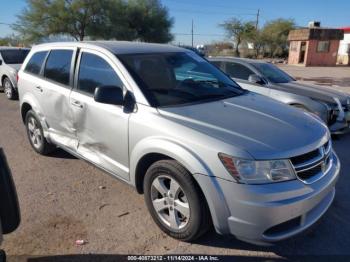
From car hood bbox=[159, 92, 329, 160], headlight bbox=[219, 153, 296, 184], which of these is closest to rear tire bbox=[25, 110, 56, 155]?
car hood bbox=[159, 92, 329, 160]

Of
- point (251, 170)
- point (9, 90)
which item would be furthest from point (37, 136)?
point (9, 90)

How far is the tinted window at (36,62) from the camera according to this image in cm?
494

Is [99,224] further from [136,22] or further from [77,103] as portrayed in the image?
[136,22]

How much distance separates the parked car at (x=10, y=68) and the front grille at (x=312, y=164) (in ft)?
31.9

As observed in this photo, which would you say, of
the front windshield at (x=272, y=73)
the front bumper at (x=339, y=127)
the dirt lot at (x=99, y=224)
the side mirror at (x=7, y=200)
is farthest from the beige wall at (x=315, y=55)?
the side mirror at (x=7, y=200)

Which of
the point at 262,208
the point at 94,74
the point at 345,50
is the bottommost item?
the point at 262,208

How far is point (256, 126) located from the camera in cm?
295

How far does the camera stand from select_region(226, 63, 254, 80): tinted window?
7.63 m

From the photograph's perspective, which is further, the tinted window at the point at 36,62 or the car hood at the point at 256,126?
the tinted window at the point at 36,62

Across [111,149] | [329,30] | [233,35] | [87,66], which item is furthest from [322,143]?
[233,35]

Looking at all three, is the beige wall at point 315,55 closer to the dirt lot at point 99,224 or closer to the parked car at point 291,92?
the parked car at point 291,92

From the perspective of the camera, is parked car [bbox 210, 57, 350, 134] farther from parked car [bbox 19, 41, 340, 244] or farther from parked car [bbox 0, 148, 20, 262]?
parked car [bbox 0, 148, 20, 262]

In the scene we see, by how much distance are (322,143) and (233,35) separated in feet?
177

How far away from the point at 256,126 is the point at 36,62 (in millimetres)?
3712
